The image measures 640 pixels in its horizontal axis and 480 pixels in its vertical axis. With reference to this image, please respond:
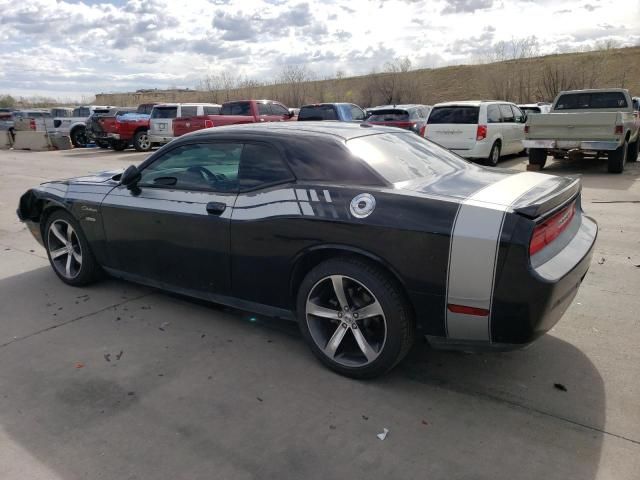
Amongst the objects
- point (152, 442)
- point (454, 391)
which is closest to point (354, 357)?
point (454, 391)

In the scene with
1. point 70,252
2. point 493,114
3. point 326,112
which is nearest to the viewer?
point 70,252

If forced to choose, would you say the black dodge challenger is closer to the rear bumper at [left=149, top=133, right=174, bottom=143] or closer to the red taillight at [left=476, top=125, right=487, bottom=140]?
the red taillight at [left=476, top=125, right=487, bottom=140]

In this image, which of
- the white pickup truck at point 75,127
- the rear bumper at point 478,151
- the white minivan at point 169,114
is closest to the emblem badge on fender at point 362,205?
the rear bumper at point 478,151

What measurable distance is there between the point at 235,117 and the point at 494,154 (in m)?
8.61

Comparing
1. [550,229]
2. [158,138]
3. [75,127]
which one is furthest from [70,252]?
[75,127]

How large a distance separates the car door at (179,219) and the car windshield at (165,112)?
15.3 meters

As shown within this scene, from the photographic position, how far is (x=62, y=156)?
20.1 m

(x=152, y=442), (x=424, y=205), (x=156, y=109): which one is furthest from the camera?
(x=156, y=109)

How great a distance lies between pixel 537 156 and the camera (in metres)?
12.5

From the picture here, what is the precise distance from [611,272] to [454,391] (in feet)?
9.09

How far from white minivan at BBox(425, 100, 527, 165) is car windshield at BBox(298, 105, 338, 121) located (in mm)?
4051

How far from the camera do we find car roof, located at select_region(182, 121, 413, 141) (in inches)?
145

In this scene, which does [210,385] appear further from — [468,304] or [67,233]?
[67,233]

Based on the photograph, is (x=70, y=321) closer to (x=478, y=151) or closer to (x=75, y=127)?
(x=478, y=151)
